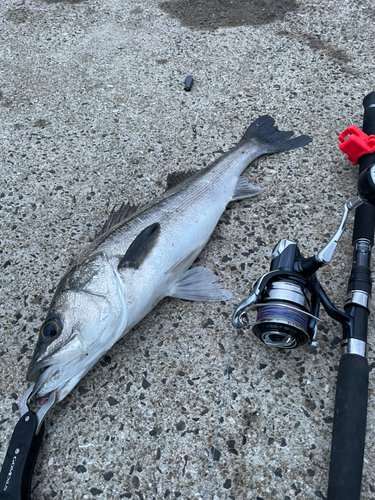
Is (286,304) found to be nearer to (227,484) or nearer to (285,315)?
(285,315)

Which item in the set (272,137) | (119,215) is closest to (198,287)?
(119,215)

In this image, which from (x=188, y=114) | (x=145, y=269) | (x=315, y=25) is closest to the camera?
(x=145, y=269)

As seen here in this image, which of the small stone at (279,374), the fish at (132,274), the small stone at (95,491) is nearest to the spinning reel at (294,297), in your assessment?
the small stone at (279,374)

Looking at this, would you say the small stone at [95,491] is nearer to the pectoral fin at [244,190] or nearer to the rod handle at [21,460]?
the rod handle at [21,460]

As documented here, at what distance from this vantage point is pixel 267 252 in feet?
8.54

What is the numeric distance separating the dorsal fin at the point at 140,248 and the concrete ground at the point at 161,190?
14.2 inches

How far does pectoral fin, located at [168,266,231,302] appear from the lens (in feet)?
7.80

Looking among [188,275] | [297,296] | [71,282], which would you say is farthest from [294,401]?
[71,282]

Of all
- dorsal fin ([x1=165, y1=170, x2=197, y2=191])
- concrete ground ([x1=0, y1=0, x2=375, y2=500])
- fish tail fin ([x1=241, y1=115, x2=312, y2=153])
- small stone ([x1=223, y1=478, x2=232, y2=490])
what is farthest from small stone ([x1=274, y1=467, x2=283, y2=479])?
fish tail fin ([x1=241, y1=115, x2=312, y2=153])

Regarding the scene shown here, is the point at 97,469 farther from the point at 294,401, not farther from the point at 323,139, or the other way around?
the point at 323,139

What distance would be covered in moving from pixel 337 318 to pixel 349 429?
514 mm

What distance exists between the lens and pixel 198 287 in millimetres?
2402

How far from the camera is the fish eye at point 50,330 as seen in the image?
191 cm

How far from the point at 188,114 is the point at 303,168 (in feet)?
3.73
